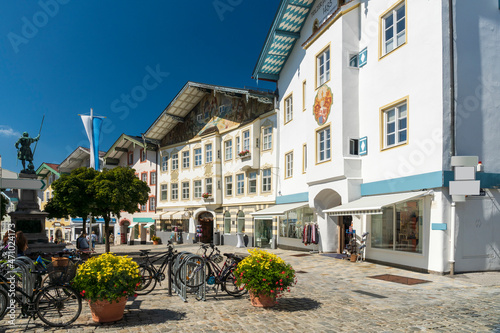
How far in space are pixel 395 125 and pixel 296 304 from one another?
29.9 ft

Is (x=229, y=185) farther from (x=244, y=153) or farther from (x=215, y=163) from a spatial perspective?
(x=244, y=153)

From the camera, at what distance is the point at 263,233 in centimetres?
2850

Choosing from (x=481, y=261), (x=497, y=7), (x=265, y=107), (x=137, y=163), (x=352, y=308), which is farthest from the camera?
(x=137, y=163)

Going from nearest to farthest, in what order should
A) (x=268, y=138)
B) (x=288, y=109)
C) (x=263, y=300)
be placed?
(x=263, y=300)
(x=288, y=109)
(x=268, y=138)

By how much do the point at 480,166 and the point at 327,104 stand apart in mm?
7374

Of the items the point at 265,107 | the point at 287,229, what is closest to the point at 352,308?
the point at 287,229

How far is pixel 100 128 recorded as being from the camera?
30.4 m

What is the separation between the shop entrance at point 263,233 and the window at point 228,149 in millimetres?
6511

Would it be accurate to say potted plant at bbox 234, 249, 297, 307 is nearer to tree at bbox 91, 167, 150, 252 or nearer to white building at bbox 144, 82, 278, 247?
tree at bbox 91, 167, 150, 252

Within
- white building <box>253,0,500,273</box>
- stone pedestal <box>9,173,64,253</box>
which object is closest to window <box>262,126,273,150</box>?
white building <box>253,0,500,273</box>

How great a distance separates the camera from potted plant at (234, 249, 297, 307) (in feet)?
28.0

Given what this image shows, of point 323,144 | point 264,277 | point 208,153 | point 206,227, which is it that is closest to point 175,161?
point 208,153

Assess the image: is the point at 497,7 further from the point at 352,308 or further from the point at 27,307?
the point at 27,307

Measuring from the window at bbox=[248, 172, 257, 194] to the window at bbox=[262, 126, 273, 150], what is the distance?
237 centimetres
